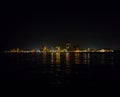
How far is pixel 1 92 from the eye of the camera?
21.0 m

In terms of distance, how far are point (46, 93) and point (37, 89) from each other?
237 cm

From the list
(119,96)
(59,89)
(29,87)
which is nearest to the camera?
(119,96)

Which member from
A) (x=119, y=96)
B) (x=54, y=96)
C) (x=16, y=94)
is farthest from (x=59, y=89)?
(x=119, y=96)

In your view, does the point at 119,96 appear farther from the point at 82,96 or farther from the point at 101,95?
the point at 82,96

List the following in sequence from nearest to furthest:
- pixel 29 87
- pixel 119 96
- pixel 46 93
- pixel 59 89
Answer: pixel 119 96 < pixel 46 93 < pixel 59 89 < pixel 29 87

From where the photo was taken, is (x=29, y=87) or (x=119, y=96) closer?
(x=119, y=96)

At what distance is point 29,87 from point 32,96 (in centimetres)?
455

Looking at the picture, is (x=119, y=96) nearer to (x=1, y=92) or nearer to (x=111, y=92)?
(x=111, y=92)

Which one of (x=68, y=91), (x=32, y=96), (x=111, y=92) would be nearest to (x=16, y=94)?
(x=32, y=96)

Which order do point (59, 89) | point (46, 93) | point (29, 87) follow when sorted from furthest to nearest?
point (29, 87)
point (59, 89)
point (46, 93)

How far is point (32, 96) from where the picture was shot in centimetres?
1938

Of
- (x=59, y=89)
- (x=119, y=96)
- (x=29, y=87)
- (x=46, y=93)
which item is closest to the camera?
(x=119, y=96)

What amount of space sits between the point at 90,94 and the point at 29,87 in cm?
708

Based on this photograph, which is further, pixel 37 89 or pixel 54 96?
pixel 37 89
